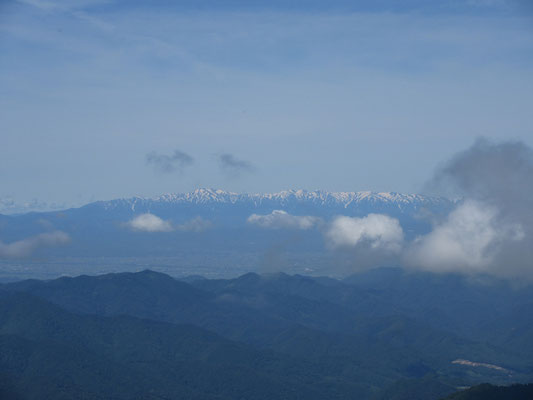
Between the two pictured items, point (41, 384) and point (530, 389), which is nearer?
point (530, 389)

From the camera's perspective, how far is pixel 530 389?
490ft

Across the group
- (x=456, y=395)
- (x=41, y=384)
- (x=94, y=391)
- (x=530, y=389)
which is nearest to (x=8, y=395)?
(x=41, y=384)

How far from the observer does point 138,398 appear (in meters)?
194

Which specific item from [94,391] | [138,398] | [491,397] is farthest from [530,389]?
[94,391]

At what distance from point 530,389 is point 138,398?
106m

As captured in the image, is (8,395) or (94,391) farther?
(94,391)

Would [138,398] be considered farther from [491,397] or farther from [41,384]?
[491,397]

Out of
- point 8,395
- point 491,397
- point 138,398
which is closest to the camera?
point 491,397

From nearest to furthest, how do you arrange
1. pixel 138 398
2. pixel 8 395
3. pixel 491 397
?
pixel 491 397 < pixel 8 395 < pixel 138 398

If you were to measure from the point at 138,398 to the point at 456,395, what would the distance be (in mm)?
90451

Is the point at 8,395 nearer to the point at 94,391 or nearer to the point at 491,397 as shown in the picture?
the point at 94,391

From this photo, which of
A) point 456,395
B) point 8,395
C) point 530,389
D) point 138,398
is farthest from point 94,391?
point 530,389

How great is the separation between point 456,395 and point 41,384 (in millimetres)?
110802

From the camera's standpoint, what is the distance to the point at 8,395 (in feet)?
582
